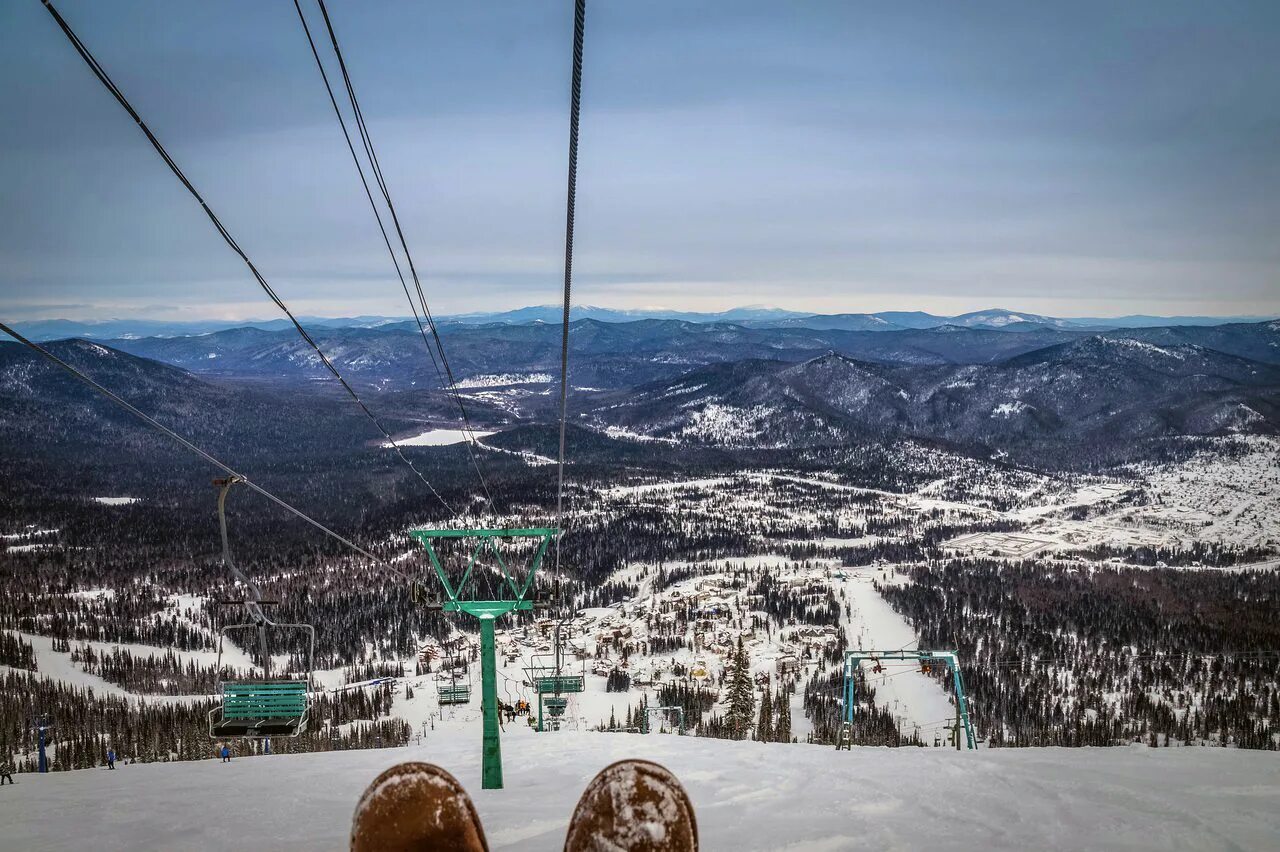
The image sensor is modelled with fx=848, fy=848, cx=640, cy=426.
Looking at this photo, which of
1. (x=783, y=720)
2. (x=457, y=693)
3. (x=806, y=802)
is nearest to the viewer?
(x=806, y=802)

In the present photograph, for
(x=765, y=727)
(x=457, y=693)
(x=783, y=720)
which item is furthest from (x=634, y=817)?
(x=457, y=693)

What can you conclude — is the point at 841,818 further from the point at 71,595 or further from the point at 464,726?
the point at 71,595

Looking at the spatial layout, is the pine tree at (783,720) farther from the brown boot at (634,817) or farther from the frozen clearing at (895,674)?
the brown boot at (634,817)

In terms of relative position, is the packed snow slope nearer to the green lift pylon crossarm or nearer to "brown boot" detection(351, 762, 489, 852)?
the green lift pylon crossarm

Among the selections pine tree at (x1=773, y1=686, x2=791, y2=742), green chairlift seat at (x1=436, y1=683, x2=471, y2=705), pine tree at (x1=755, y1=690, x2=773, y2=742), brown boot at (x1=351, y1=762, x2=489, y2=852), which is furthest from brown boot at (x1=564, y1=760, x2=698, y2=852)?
green chairlift seat at (x1=436, y1=683, x2=471, y2=705)

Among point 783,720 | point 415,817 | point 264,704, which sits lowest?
point 783,720

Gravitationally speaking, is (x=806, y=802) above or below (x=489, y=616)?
below

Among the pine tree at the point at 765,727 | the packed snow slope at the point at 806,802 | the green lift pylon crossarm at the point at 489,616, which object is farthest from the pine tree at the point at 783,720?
the green lift pylon crossarm at the point at 489,616

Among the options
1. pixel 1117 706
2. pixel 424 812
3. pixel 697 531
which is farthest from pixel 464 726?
pixel 697 531

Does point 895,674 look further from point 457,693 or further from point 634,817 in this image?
point 634,817
